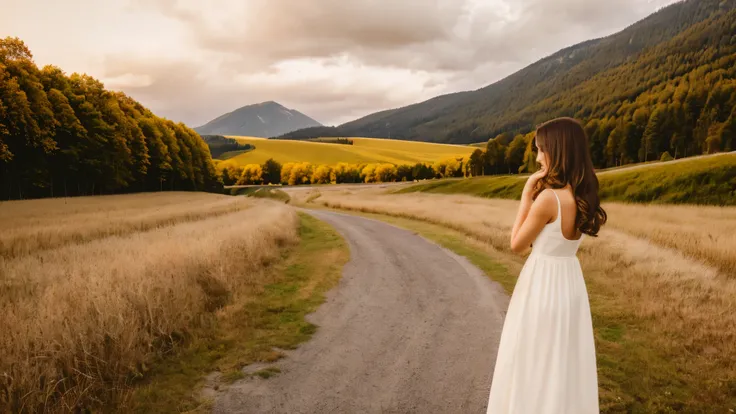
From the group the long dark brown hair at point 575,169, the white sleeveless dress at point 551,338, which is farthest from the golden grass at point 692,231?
the long dark brown hair at point 575,169

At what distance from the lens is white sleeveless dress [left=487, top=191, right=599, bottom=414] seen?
11.5ft

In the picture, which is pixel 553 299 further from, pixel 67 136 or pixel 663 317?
pixel 67 136

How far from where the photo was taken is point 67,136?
42375mm

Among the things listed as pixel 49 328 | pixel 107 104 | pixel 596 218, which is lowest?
pixel 49 328

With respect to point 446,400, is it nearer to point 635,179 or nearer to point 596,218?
point 596,218

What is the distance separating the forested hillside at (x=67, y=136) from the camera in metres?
34.8

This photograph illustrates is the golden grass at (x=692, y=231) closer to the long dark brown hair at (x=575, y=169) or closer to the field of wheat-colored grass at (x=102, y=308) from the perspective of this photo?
the long dark brown hair at (x=575, y=169)

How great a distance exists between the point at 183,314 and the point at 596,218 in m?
7.16

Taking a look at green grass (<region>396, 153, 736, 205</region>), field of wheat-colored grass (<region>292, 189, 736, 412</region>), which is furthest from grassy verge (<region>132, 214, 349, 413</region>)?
green grass (<region>396, 153, 736, 205</region>)

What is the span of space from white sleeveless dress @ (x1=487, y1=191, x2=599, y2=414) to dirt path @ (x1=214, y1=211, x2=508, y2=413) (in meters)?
1.64

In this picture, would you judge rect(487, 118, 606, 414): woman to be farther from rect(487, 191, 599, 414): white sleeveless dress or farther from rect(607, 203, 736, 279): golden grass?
rect(607, 203, 736, 279): golden grass

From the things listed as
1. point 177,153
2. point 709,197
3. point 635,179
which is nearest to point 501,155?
point 635,179

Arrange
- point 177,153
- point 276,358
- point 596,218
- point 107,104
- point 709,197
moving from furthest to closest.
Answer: point 177,153 < point 107,104 < point 709,197 < point 276,358 < point 596,218

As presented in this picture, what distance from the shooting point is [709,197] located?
31875 millimetres
